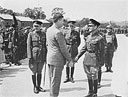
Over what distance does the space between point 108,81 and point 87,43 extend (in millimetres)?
1408

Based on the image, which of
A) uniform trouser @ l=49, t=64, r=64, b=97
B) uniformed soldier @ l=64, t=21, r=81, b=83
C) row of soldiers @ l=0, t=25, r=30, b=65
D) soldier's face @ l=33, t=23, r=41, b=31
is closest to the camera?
uniform trouser @ l=49, t=64, r=64, b=97

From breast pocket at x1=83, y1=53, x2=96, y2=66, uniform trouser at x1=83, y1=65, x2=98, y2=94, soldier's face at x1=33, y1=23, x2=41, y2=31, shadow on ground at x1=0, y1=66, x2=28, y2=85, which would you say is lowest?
shadow on ground at x1=0, y1=66, x2=28, y2=85

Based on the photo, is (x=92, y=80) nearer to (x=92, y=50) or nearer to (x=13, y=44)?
(x=92, y=50)

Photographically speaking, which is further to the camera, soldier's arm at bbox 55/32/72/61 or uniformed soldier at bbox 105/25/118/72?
uniformed soldier at bbox 105/25/118/72

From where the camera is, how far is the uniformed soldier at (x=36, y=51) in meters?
5.43

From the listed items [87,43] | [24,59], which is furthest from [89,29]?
[24,59]

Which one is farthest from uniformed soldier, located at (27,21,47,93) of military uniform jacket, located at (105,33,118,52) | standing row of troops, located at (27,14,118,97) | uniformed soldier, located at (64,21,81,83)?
military uniform jacket, located at (105,33,118,52)

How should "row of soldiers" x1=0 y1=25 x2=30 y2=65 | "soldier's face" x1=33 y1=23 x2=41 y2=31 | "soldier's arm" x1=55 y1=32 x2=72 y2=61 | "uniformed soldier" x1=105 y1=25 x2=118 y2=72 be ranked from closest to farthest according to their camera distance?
"soldier's arm" x1=55 y1=32 x2=72 y2=61
"soldier's face" x1=33 y1=23 x2=41 y2=31
"uniformed soldier" x1=105 y1=25 x2=118 y2=72
"row of soldiers" x1=0 y1=25 x2=30 y2=65

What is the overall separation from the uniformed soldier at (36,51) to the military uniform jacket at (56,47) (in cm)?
83

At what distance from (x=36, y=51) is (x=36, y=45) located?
0.11 meters

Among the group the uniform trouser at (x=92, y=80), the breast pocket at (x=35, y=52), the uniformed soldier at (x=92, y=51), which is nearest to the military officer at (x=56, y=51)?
the uniformed soldier at (x=92, y=51)

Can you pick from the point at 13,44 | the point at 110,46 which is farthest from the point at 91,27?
the point at 13,44

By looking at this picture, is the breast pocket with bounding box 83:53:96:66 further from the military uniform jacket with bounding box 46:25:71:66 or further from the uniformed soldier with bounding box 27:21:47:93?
the uniformed soldier with bounding box 27:21:47:93

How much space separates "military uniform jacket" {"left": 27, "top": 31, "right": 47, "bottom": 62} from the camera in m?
5.43
